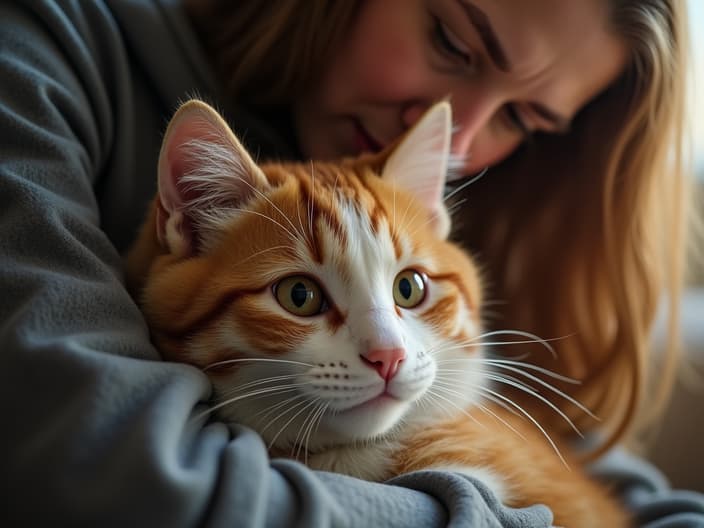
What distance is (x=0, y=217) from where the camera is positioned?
2.62 ft

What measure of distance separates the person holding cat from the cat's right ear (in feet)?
0.34

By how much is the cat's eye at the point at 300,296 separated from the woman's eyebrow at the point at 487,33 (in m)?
0.59

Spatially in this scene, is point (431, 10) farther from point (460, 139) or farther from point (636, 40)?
point (636, 40)

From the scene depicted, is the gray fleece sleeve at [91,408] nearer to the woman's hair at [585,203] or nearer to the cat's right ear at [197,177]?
the cat's right ear at [197,177]

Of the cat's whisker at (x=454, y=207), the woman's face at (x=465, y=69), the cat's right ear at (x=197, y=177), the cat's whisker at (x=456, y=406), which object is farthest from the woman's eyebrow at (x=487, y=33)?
the cat's whisker at (x=456, y=406)

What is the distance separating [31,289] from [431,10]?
838 millimetres

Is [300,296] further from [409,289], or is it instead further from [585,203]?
[585,203]

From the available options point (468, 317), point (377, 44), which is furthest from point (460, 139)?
point (468, 317)

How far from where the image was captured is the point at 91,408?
622 mm

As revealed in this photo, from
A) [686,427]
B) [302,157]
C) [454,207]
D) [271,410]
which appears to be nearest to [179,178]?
[271,410]

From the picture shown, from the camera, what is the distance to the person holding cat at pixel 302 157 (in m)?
0.63

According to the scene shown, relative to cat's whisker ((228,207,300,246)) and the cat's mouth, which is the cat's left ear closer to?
cat's whisker ((228,207,300,246))

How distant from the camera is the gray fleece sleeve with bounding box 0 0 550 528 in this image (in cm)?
59

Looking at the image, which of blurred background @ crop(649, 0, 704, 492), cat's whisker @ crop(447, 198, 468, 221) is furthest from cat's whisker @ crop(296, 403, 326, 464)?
blurred background @ crop(649, 0, 704, 492)
